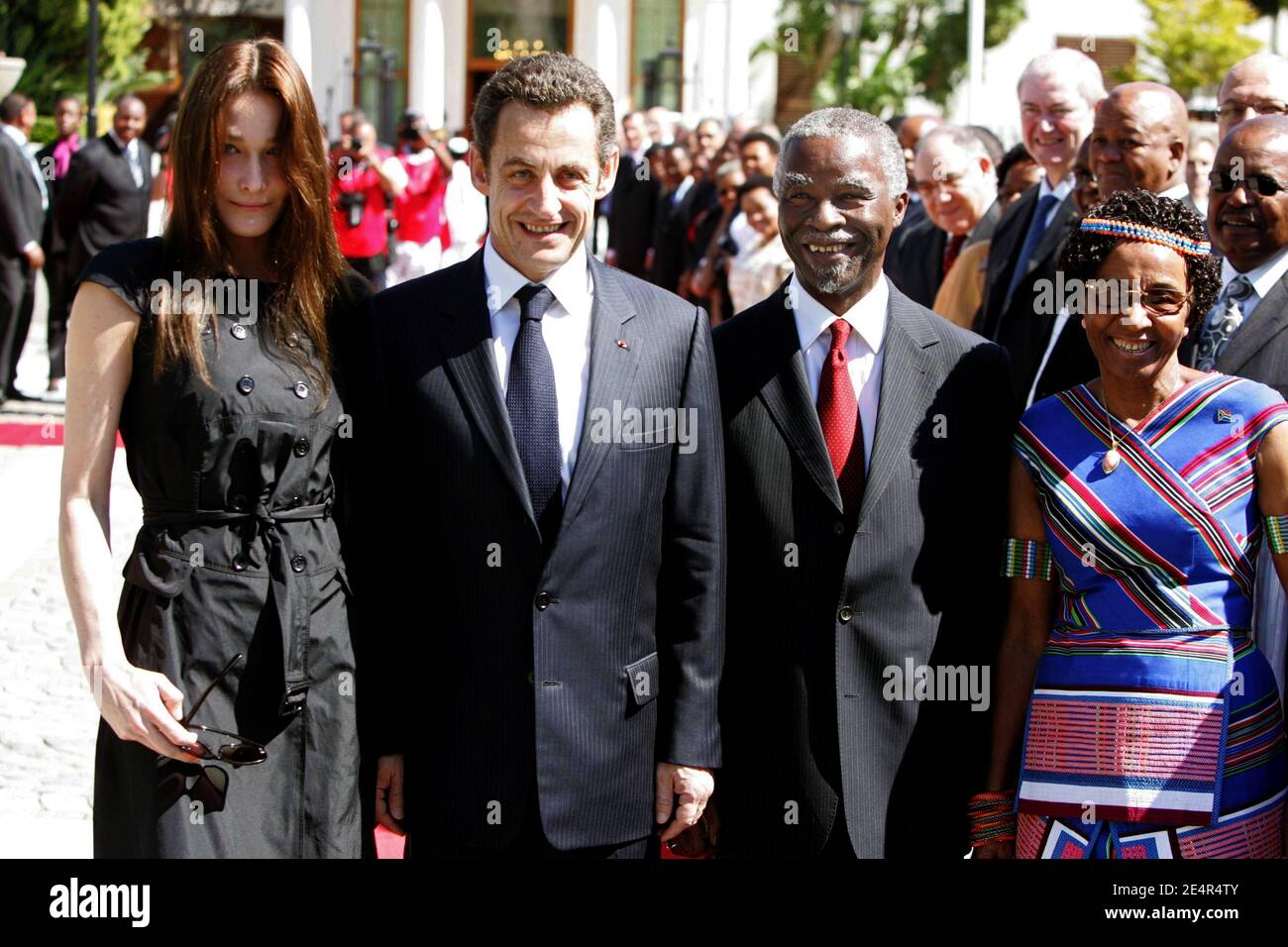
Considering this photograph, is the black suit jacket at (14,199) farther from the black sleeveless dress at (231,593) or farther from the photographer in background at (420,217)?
the black sleeveless dress at (231,593)

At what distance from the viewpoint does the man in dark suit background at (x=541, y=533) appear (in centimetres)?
333

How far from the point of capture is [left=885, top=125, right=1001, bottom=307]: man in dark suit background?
7.57 m

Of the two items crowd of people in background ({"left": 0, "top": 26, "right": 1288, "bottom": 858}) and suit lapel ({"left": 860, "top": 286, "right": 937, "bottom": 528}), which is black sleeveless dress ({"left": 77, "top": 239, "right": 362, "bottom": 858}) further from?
suit lapel ({"left": 860, "top": 286, "right": 937, "bottom": 528})

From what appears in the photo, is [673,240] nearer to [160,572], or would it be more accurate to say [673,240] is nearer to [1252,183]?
[1252,183]

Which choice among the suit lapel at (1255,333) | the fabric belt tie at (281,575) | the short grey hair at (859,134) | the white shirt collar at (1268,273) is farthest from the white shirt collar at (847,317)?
the fabric belt tie at (281,575)

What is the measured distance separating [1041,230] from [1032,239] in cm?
5

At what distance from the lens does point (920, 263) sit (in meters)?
8.20

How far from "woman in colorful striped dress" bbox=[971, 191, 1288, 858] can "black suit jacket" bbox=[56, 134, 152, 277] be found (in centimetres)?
1123

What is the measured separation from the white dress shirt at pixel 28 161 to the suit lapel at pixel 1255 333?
11055 mm

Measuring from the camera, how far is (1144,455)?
338 centimetres

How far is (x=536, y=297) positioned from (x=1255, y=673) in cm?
175

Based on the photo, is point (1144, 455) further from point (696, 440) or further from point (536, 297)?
point (536, 297)

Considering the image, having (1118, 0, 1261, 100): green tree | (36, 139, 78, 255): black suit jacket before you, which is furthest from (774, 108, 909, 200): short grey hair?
(1118, 0, 1261, 100): green tree
